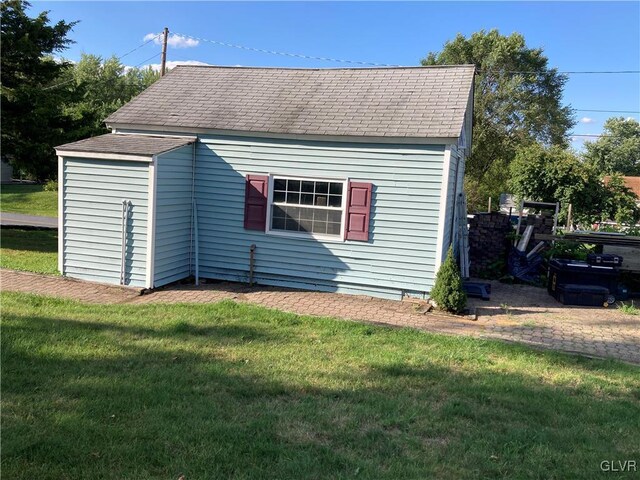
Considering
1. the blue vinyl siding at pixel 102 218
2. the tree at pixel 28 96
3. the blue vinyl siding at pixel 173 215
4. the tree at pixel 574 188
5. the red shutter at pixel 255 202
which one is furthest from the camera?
the tree at pixel 574 188

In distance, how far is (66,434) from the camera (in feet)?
11.4

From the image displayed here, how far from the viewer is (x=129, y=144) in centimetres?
950

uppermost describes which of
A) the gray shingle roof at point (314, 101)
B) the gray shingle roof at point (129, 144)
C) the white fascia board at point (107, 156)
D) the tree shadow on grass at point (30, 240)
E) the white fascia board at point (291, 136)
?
the gray shingle roof at point (314, 101)

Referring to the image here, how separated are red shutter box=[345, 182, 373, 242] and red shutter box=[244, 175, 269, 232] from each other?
5.34ft

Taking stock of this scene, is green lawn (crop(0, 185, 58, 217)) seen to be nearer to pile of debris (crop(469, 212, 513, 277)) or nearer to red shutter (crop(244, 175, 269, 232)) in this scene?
red shutter (crop(244, 175, 269, 232))

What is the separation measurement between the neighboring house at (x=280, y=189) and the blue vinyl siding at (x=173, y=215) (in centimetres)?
3

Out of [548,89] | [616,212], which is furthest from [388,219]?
[548,89]

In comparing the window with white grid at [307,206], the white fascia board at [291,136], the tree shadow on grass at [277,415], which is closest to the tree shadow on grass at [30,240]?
the white fascia board at [291,136]

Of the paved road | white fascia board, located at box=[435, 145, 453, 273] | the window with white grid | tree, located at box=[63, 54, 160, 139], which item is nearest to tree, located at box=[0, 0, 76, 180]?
the window with white grid

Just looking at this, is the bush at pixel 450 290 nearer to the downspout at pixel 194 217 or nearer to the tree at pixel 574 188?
the downspout at pixel 194 217

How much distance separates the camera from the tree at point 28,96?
12094 mm

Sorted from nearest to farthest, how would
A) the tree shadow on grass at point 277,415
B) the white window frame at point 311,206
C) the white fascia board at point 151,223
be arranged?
the tree shadow on grass at point 277,415 < the white fascia board at point 151,223 < the white window frame at point 311,206

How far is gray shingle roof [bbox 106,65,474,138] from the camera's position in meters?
9.33

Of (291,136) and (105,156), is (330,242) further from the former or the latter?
(105,156)
